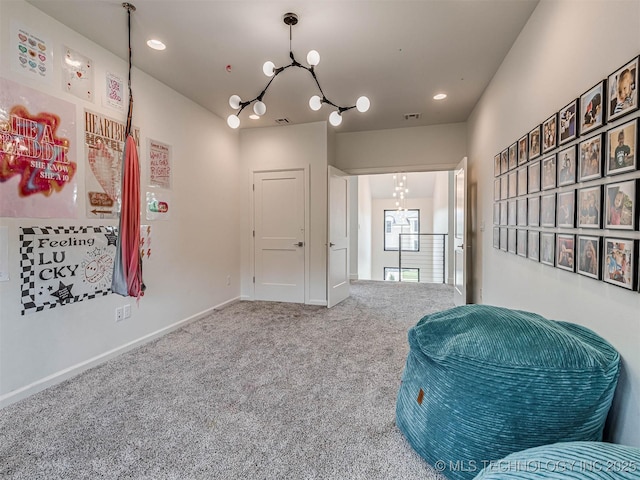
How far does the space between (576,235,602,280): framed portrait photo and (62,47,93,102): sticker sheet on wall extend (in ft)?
11.6

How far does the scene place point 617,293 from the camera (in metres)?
1.33

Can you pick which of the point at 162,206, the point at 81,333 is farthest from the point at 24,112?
the point at 81,333

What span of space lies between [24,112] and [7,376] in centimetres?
176

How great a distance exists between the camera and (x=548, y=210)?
76.5 inches

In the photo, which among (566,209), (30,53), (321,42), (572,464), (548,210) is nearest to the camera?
(572,464)

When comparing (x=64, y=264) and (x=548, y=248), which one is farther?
(x=64, y=264)

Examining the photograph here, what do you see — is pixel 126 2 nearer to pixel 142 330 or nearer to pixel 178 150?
pixel 178 150

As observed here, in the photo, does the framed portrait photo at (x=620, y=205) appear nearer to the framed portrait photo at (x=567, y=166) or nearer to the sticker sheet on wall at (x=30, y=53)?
the framed portrait photo at (x=567, y=166)

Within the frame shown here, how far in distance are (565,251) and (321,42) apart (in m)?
2.32

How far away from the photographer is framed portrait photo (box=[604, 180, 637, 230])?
4.02ft

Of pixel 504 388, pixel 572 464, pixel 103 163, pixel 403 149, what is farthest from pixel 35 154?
pixel 403 149

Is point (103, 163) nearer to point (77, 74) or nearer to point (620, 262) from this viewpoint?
point (77, 74)

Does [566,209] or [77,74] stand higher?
[77,74]

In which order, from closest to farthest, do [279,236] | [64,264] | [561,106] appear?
[561,106]
[64,264]
[279,236]
